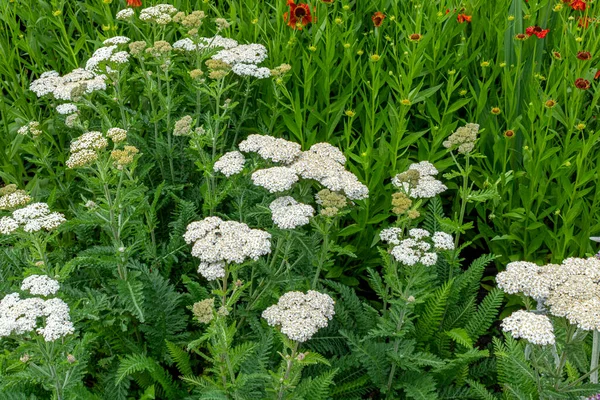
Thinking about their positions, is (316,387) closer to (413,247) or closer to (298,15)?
(413,247)

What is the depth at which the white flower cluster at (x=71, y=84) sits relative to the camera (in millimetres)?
3132

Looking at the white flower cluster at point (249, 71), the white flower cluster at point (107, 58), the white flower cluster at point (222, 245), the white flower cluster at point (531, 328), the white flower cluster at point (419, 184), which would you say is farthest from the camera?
the white flower cluster at point (249, 71)

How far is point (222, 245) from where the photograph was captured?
234cm

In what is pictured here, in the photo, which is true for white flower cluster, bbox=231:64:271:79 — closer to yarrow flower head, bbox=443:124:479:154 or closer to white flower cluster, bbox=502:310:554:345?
yarrow flower head, bbox=443:124:479:154

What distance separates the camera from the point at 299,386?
8.04ft

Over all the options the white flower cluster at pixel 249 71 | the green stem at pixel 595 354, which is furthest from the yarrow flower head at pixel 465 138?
the white flower cluster at pixel 249 71

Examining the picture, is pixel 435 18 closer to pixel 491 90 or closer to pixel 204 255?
pixel 491 90

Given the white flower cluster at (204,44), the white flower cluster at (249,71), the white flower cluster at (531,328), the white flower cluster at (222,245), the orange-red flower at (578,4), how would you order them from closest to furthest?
1. the white flower cluster at (531,328)
2. the white flower cluster at (222,245)
3. the white flower cluster at (249,71)
4. the white flower cluster at (204,44)
5. the orange-red flower at (578,4)

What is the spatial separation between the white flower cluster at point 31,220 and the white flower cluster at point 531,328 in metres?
1.70

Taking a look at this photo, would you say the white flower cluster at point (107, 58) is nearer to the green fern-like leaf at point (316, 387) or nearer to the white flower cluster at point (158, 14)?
the white flower cluster at point (158, 14)

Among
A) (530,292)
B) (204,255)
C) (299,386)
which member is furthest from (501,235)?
(204,255)

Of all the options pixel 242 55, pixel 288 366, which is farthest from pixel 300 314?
pixel 242 55

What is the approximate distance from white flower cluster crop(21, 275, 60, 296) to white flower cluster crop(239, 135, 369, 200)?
0.84 metres

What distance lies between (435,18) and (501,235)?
4.27 feet
